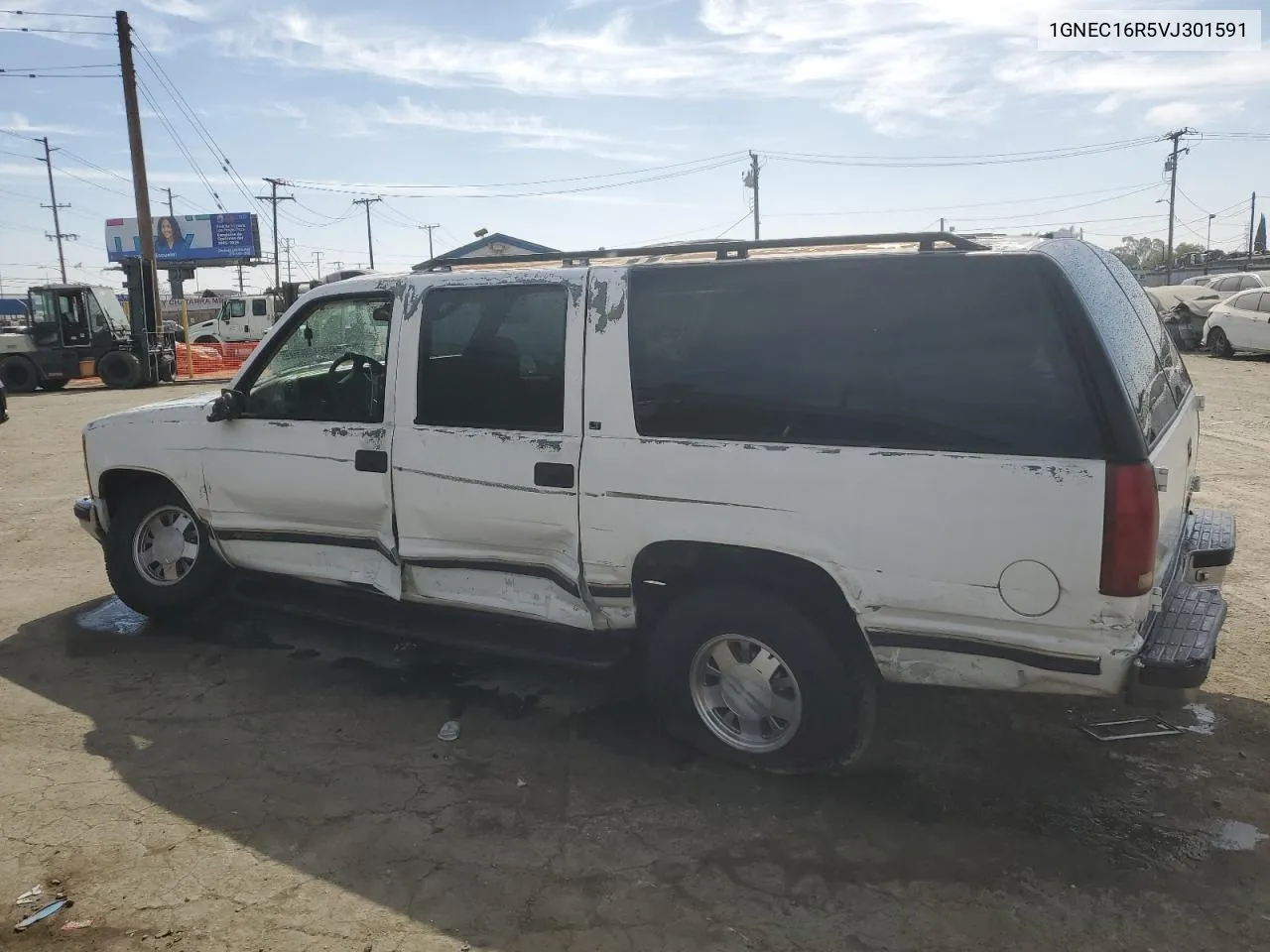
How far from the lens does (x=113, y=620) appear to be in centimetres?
539

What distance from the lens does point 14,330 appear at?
22.2 m

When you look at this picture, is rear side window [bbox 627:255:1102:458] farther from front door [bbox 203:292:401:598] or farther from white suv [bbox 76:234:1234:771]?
front door [bbox 203:292:401:598]

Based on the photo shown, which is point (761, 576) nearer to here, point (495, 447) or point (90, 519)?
point (495, 447)

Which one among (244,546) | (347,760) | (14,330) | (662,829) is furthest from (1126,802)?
(14,330)

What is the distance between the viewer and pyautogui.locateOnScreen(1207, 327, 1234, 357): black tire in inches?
811

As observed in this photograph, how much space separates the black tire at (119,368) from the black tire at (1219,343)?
24.9 m

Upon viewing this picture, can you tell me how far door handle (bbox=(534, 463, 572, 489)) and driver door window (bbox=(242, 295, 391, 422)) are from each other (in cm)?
94

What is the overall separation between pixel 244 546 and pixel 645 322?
8.54 feet

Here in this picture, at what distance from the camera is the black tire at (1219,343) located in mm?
20609

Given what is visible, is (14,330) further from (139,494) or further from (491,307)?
Result: (491,307)

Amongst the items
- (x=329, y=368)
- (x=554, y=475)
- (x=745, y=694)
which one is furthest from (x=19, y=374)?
(x=745, y=694)

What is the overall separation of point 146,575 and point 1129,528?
4.91 meters

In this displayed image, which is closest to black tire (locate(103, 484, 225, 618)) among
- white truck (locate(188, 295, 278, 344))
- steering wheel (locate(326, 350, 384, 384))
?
steering wheel (locate(326, 350, 384, 384))

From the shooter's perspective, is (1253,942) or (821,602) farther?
(821,602)
